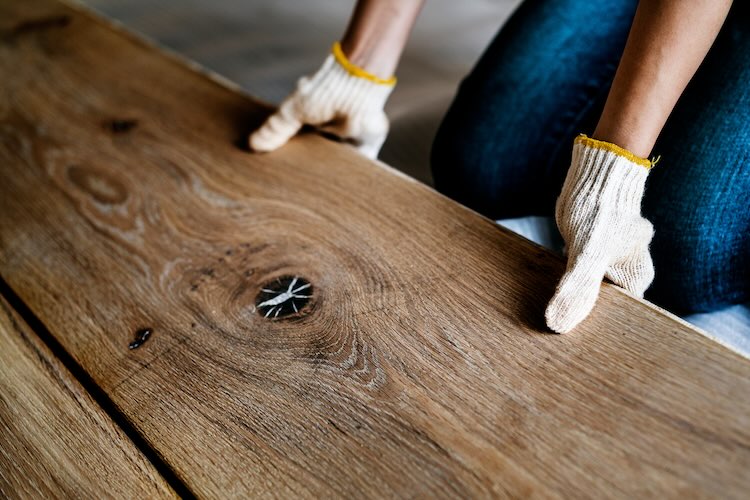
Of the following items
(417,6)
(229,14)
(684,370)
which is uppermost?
(417,6)

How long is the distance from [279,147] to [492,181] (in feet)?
0.92

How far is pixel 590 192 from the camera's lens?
19.6 inches

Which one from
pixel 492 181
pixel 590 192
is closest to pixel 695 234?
pixel 590 192

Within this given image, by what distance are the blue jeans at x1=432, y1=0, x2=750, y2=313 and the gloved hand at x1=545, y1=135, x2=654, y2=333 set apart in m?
0.08

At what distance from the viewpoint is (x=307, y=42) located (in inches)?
49.5

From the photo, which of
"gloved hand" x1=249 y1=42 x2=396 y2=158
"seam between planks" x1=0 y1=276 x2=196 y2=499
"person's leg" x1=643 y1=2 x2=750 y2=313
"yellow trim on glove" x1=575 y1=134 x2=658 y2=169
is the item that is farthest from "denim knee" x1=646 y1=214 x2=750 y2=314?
"seam between planks" x1=0 y1=276 x2=196 y2=499

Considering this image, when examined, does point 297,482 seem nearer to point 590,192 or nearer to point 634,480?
point 634,480

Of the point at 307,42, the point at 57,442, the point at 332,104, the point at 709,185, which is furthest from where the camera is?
the point at 307,42

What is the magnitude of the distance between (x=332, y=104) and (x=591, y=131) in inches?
12.7

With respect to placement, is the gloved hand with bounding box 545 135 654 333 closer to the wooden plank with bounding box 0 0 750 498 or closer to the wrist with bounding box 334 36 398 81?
the wooden plank with bounding box 0 0 750 498

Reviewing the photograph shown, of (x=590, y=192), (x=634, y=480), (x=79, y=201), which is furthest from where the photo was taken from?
(x=79, y=201)

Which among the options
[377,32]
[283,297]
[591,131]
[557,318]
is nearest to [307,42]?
[377,32]

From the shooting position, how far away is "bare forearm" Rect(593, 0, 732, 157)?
469 millimetres

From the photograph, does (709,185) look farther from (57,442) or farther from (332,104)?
(57,442)
